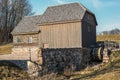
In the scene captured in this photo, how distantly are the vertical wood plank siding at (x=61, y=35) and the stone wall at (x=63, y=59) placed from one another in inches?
264

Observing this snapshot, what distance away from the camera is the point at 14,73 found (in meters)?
16.8

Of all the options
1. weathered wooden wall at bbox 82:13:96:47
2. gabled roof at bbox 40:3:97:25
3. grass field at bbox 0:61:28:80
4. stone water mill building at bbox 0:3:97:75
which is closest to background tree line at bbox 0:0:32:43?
stone water mill building at bbox 0:3:97:75

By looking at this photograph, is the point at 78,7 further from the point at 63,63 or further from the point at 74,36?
the point at 63,63

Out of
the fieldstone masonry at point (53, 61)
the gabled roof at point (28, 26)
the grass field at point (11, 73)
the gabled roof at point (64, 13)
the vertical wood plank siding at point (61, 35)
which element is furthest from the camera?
the gabled roof at point (28, 26)

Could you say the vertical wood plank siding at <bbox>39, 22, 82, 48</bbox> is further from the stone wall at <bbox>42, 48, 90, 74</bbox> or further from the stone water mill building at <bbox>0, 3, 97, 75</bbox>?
the stone wall at <bbox>42, 48, 90, 74</bbox>

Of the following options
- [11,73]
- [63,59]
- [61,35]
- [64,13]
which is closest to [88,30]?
[61,35]

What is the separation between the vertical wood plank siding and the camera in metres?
34.8

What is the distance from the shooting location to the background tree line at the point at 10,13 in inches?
2640

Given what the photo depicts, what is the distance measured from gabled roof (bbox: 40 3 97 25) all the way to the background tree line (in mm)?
30218

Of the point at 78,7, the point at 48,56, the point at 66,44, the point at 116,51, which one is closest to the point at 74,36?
the point at 66,44

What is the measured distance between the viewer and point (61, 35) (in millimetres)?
36125

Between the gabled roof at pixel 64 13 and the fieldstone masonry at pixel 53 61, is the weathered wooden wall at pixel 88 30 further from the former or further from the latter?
the fieldstone masonry at pixel 53 61

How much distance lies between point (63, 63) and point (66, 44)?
41.5ft

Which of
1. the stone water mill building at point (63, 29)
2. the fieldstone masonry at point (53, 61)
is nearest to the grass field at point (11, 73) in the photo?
the fieldstone masonry at point (53, 61)
